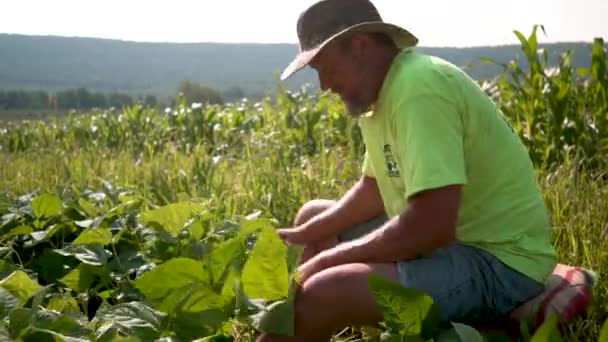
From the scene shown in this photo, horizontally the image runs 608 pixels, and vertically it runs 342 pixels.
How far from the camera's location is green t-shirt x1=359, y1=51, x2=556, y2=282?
1746 millimetres

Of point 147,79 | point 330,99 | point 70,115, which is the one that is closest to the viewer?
point 330,99

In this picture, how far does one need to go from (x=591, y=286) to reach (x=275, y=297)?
0.88 meters

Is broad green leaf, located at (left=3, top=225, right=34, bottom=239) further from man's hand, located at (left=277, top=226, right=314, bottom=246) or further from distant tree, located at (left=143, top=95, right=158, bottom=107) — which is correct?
distant tree, located at (left=143, top=95, right=158, bottom=107)

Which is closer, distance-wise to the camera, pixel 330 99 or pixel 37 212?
pixel 37 212

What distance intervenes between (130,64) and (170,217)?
67.1m

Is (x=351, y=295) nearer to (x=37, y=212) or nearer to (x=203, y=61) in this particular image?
(x=37, y=212)

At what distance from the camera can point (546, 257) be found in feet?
6.40

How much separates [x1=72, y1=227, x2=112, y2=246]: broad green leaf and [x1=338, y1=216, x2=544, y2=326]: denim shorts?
98 centimetres

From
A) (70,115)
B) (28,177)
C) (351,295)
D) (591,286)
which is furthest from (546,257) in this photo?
(70,115)

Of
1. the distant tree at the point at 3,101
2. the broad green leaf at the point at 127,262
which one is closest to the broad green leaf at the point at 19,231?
the broad green leaf at the point at 127,262

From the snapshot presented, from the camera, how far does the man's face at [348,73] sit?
6.33 ft

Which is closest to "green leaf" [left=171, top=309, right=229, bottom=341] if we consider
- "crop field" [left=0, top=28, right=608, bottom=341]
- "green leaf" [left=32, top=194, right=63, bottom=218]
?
"crop field" [left=0, top=28, right=608, bottom=341]

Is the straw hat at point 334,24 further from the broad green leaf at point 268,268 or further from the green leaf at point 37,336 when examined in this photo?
the green leaf at point 37,336

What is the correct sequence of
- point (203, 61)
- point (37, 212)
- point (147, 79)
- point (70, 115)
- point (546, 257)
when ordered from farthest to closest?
1. point (203, 61)
2. point (147, 79)
3. point (70, 115)
4. point (37, 212)
5. point (546, 257)
